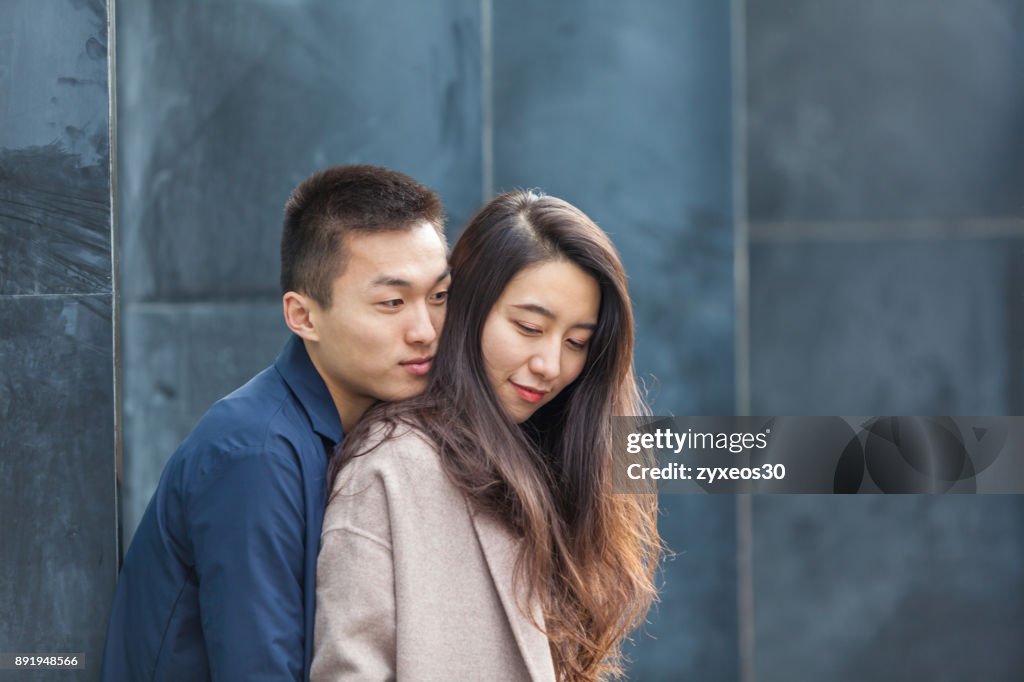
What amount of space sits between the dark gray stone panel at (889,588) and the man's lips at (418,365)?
245cm

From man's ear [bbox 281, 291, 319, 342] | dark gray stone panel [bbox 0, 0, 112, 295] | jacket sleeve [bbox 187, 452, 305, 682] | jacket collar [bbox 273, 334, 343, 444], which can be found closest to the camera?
jacket sleeve [bbox 187, 452, 305, 682]

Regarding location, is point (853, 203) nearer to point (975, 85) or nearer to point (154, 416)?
point (975, 85)

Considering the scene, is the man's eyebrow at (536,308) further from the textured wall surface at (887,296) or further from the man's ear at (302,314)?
the textured wall surface at (887,296)

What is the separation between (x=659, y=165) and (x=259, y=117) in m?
1.65

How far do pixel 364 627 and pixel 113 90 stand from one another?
10.1 ft

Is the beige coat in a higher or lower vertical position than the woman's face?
lower

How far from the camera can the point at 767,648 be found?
16.0 feet

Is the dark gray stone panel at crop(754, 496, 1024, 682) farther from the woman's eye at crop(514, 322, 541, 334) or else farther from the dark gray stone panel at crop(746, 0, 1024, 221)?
the woman's eye at crop(514, 322, 541, 334)

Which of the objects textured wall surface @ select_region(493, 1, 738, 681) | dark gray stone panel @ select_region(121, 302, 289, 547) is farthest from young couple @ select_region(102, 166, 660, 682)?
dark gray stone panel @ select_region(121, 302, 289, 547)

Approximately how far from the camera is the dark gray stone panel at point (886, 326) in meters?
4.83

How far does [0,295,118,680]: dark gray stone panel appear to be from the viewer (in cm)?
467

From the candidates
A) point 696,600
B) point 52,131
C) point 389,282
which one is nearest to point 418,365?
point 389,282

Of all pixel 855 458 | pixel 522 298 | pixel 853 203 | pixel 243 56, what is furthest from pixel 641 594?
pixel 243 56

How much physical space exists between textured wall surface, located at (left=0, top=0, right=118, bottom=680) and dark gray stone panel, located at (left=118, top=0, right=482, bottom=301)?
0.14 m
